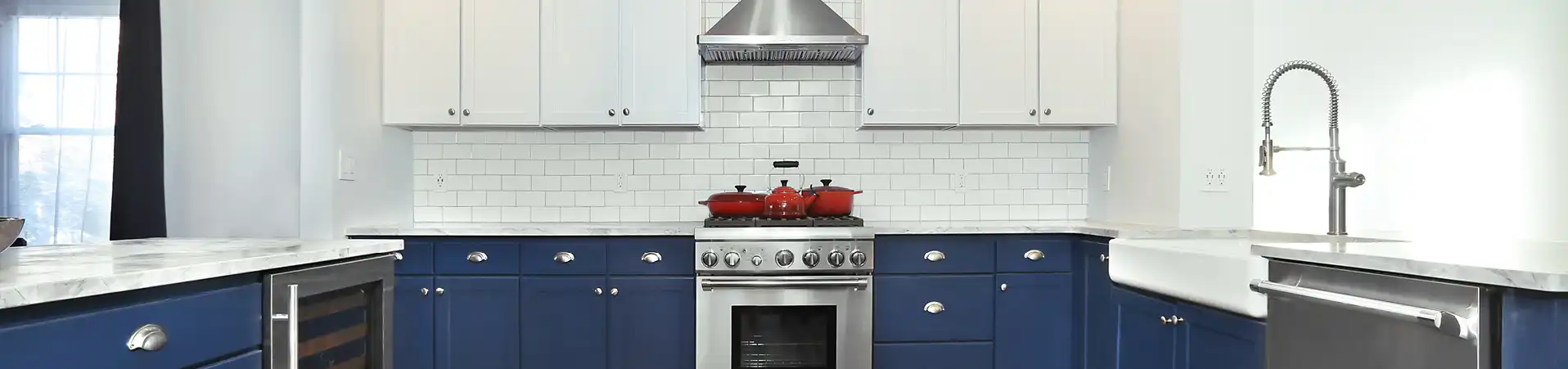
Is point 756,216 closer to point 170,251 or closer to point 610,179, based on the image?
point 610,179

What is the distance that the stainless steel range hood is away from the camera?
3369 millimetres

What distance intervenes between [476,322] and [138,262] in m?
1.74

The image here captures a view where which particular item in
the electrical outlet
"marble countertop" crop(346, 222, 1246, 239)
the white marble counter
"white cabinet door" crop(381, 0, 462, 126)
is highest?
"white cabinet door" crop(381, 0, 462, 126)

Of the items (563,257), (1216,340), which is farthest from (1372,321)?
(563,257)

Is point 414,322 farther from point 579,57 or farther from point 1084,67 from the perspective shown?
point 1084,67

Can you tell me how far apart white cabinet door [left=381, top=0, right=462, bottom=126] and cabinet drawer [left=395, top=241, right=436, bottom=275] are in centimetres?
59

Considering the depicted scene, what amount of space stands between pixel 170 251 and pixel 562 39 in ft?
6.26

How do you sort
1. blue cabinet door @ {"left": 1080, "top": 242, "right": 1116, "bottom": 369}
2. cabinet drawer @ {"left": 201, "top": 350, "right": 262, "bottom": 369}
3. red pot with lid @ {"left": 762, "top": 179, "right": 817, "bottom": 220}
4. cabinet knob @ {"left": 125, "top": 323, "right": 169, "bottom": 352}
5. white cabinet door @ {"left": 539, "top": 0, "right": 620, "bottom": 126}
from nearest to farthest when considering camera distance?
cabinet knob @ {"left": 125, "top": 323, "right": 169, "bottom": 352} → cabinet drawer @ {"left": 201, "top": 350, "right": 262, "bottom": 369} → blue cabinet door @ {"left": 1080, "top": 242, "right": 1116, "bottom": 369} → red pot with lid @ {"left": 762, "top": 179, "right": 817, "bottom": 220} → white cabinet door @ {"left": 539, "top": 0, "right": 620, "bottom": 126}

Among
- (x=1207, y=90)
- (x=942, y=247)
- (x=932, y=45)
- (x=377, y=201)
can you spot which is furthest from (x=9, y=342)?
(x=1207, y=90)

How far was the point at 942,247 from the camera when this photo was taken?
3297mm

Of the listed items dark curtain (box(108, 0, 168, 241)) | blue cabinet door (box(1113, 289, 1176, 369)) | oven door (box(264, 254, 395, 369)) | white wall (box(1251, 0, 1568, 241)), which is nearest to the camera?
oven door (box(264, 254, 395, 369))

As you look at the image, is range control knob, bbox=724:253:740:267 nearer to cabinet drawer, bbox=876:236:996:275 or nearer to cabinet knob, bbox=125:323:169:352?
cabinet drawer, bbox=876:236:996:275

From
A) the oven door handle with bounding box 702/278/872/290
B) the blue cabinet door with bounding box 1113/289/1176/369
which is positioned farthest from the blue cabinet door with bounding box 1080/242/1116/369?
the oven door handle with bounding box 702/278/872/290

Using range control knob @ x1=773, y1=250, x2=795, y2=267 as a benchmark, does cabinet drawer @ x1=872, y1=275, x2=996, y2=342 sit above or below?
A: below
